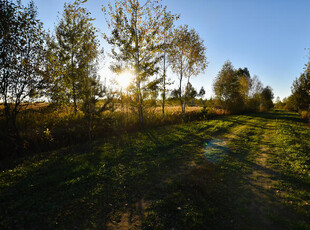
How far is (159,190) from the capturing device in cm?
577

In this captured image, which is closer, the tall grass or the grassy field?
the grassy field

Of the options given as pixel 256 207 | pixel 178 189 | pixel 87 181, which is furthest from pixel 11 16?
pixel 256 207

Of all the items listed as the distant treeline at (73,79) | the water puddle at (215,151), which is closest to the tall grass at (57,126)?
the distant treeline at (73,79)

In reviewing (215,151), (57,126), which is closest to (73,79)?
(57,126)

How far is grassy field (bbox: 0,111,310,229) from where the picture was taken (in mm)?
4285

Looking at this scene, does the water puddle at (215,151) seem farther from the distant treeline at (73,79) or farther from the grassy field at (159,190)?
the distant treeline at (73,79)

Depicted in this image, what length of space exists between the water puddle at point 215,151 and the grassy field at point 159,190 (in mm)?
114

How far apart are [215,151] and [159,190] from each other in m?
5.69

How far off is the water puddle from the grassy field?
A: 0.37 feet

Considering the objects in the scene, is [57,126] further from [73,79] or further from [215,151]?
[215,151]

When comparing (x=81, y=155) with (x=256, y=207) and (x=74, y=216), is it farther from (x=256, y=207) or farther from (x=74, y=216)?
(x=256, y=207)

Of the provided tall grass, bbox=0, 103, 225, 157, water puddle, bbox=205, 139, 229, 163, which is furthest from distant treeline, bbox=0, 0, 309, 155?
water puddle, bbox=205, 139, 229, 163

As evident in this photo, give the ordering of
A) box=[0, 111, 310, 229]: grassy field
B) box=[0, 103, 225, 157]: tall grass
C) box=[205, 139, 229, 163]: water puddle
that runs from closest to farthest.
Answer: box=[0, 111, 310, 229]: grassy field
box=[205, 139, 229, 163]: water puddle
box=[0, 103, 225, 157]: tall grass

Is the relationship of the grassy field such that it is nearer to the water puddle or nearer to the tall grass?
the water puddle
